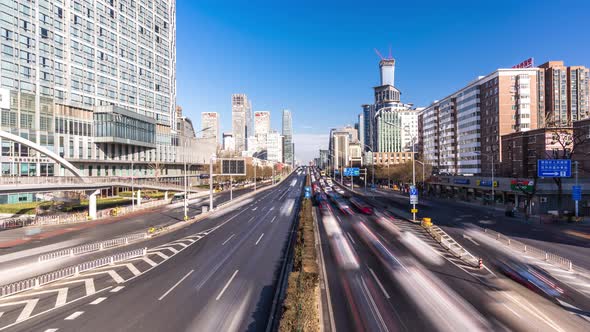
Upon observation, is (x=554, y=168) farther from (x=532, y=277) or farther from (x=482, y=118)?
(x=482, y=118)

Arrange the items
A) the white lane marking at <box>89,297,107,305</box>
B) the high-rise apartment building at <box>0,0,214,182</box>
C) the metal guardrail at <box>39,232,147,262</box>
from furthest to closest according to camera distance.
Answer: the high-rise apartment building at <box>0,0,214,182</box> → the metal guardrail at <box>39,232,147,262</box> → the white lane marking at <box>89,297,107,305</box>

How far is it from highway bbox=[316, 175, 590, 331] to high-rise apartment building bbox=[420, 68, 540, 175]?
6378 cm

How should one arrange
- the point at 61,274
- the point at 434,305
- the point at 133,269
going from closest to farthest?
the point at 434,305
the point at 61,274
the point at 133,269

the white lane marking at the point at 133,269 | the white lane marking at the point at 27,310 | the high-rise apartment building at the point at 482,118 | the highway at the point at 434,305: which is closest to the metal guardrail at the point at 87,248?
the white lane marking at the point at 133,269

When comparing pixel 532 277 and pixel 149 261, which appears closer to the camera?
pixel 532 277

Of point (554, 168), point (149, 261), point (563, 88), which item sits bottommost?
point (149, 261)

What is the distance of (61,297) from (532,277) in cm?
2995

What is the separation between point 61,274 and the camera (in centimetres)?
2259

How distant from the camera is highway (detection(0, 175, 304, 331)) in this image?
50.4 ft

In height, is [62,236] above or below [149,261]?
below

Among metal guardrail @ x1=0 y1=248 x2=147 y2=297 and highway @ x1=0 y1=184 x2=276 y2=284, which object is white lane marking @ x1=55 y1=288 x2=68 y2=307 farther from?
highway @ x1=0 y1=184 x2=276 y2=284

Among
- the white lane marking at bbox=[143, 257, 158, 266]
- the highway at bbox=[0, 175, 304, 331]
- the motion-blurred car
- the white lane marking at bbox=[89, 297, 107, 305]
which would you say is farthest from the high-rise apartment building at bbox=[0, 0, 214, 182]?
the motion-blurred car

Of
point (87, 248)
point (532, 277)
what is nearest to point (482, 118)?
point (532, 277)

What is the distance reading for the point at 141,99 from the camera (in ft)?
308
